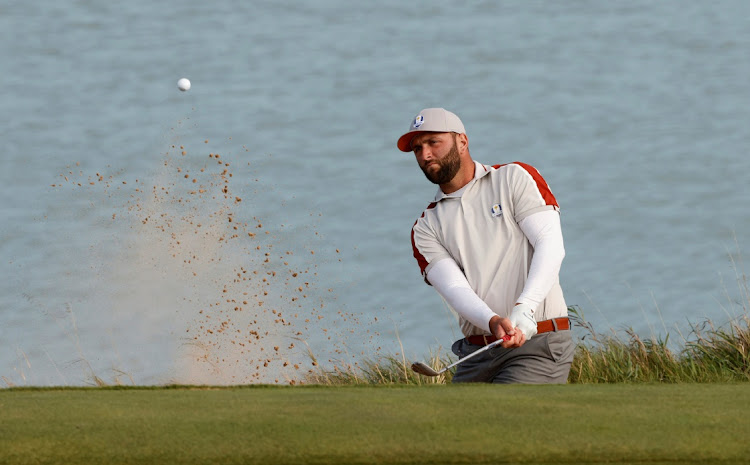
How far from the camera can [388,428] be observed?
2957mm

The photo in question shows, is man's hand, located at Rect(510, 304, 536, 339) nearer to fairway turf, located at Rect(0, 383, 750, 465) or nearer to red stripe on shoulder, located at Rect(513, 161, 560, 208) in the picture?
red stripe on shoulder, located at Rect(513, 161, 560, 208)

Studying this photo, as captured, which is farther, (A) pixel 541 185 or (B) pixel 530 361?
(A) pixel 541 185

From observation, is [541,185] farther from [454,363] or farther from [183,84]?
[183,84]

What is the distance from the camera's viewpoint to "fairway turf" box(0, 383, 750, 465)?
273cm

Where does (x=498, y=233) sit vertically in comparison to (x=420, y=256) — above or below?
above

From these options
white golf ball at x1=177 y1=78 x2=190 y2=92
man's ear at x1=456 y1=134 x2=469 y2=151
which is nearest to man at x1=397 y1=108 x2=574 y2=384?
man's ear at x1=456 y1=134 x2=469 y2=151

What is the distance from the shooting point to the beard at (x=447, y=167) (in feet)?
17.3

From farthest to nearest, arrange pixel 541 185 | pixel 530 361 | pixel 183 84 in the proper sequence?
pixel 183 84 < pixel 541 185 < pixel 530 361

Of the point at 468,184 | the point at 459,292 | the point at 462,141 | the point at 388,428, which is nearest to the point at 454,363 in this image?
the point at 459,292

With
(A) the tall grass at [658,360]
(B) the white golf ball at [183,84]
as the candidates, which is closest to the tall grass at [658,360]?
(A) the tall grass at [658,360]

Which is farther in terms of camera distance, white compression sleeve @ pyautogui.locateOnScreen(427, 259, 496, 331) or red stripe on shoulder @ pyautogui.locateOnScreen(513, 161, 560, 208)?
red stripe on shoulder @ pyautogui.locateOnScreen(513, 161, 560, 208)

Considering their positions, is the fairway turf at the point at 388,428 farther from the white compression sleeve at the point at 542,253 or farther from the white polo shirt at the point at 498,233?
the white polo shirt at the point at 498,233

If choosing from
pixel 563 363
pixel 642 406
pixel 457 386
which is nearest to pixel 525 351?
pixel 563 363

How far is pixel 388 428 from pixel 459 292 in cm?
220
